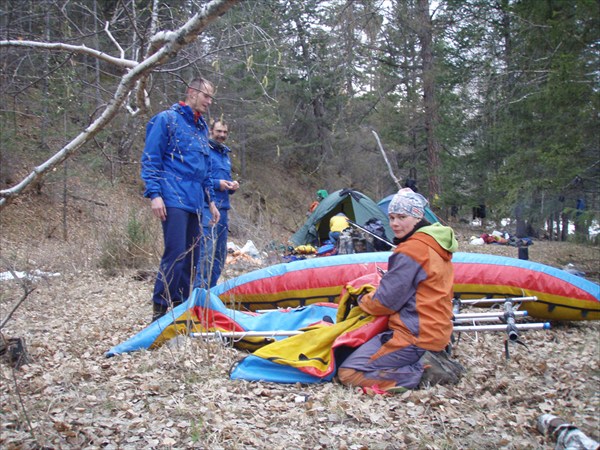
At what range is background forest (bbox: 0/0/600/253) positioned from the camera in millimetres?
3783

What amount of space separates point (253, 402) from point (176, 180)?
1945mm

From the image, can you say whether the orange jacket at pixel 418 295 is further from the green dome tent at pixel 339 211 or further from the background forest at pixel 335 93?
the green dome tent at pixel 339 211

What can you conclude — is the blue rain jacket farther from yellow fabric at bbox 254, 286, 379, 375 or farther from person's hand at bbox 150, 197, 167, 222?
yellow fabric at bbox 254, 286, 379, 375

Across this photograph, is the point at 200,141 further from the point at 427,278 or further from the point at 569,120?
the point at 569,120

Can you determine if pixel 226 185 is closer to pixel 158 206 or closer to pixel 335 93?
pixel 158 206

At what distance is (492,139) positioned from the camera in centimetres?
1734

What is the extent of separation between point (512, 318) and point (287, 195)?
1820cm

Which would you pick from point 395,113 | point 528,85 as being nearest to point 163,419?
point 528,85

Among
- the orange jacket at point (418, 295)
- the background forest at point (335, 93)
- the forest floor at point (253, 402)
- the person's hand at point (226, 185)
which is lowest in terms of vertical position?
the forest floor at point (253, 402)

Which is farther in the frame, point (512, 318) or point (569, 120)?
point (569, 120)

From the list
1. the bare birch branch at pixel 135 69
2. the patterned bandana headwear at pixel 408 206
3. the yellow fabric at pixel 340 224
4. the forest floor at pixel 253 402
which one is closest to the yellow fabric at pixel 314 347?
the forest floor at pixel 253 402

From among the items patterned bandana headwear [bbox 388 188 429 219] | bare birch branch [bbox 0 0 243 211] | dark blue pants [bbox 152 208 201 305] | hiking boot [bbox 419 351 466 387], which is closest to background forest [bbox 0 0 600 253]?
bare birch branch [bbox 0 0 243 211]

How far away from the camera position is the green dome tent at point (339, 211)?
35.9 ft

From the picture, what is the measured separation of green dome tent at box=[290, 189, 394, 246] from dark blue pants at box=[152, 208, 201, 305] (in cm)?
585
